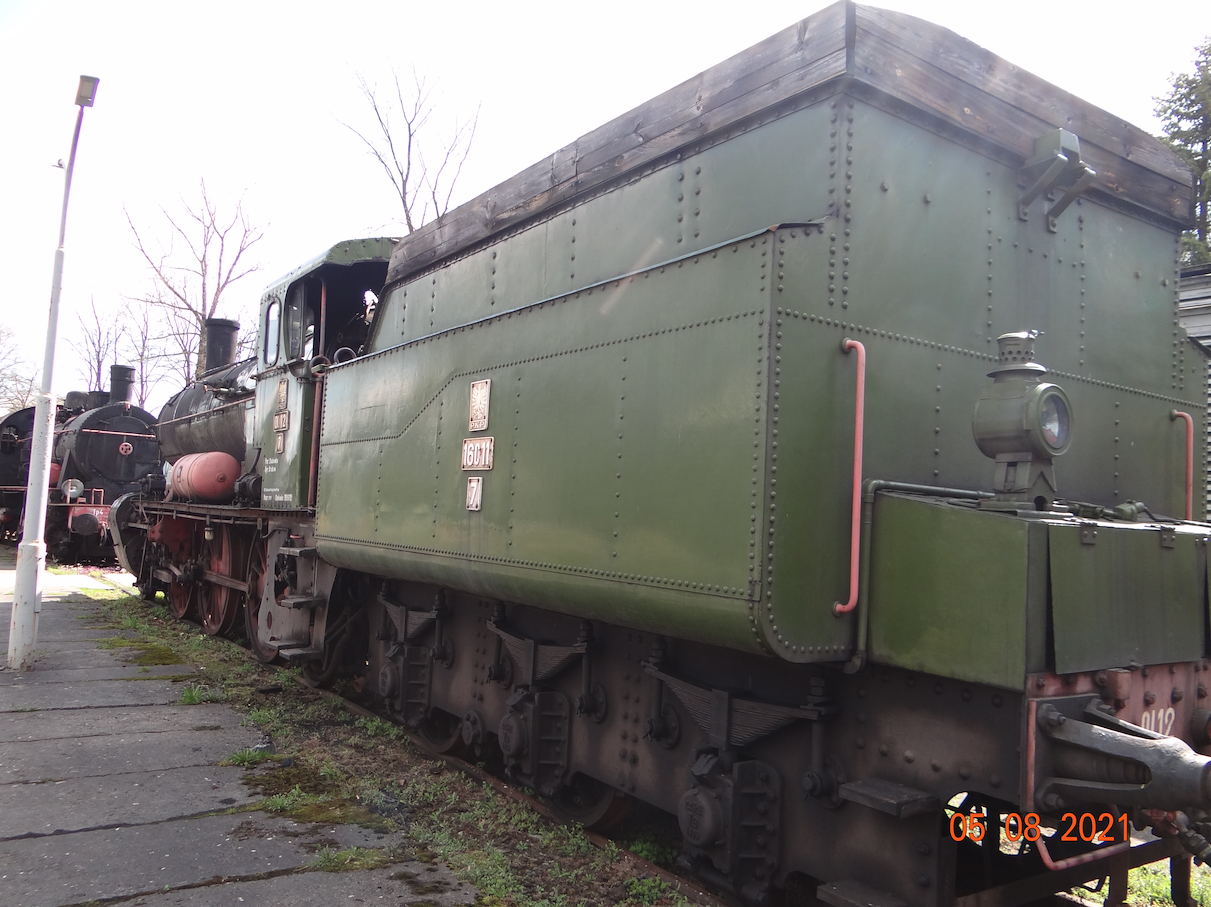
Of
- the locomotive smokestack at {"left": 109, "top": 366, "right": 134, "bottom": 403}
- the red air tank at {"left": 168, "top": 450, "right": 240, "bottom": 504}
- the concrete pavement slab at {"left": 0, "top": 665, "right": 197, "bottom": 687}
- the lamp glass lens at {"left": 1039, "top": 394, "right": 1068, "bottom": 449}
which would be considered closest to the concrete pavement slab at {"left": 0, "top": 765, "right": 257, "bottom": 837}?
the concrete pavement slab at {"left": 0, "top": 665, "right": 197, "bottom": 687}

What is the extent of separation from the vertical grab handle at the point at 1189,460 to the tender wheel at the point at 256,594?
7.27 m

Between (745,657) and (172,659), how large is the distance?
7131 millimetres

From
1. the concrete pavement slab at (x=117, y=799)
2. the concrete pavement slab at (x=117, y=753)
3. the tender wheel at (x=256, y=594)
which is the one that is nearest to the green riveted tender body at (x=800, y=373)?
the concrete pavement slab at (x=117, y=799)

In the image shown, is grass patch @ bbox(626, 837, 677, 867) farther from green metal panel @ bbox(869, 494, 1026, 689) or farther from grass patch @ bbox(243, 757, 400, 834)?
green metal panel @ bbox(869, 494, 1026, 689)

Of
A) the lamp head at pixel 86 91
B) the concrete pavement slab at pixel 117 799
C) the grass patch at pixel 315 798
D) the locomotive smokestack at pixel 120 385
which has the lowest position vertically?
the concrete pavement slab at pixel 117 799

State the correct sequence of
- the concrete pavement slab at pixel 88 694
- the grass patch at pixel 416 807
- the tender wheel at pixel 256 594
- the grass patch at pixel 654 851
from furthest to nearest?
1. the tender wheel at pixel 256 594
2. the concrete pavement slab at pixel 88 694
3. the grass patch at pixel 654 851
4. the grass patch at pixel 416 807

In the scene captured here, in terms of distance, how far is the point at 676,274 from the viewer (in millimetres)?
3273

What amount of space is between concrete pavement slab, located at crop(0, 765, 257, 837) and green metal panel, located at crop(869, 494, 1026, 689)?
3569 mm

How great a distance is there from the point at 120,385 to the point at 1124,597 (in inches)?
847

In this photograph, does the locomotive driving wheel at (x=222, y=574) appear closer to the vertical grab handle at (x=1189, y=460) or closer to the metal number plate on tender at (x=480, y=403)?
the metal number plate on tender at (x=480, y=403)

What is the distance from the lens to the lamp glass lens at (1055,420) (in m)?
2.74

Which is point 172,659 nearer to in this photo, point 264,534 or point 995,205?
point 264,534
